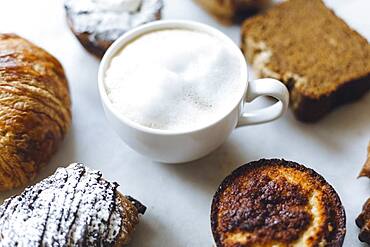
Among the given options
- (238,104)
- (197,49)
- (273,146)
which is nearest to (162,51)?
(197,49)

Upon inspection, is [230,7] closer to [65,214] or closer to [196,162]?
[196,162]

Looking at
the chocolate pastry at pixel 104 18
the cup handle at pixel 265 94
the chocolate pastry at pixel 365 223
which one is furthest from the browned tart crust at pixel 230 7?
the chocolate pastry at pixel 365 223

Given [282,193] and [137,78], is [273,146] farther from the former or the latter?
[137,78]

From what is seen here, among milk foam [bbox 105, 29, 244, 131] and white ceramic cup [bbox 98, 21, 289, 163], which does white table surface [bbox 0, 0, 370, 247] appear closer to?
white ceramic cup [bbox 98, 21, 289, 163]

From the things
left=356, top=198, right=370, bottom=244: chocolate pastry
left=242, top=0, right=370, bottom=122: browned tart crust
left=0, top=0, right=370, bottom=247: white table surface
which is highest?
left=242, top=0, right=370, bottom=122: browned tart crust

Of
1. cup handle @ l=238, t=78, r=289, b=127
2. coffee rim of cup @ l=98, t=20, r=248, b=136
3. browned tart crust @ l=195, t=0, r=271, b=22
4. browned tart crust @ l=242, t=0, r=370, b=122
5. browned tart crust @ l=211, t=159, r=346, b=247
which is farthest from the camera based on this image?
browned tart crust @ l=195, t=0, r=271, b=22

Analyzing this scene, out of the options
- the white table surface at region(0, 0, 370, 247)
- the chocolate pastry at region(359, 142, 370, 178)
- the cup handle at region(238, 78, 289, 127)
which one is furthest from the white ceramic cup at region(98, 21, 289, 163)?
the chocolate pastry at region(359, 142, 370, 178)

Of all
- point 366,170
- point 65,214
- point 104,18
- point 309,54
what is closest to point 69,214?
point 65,214
